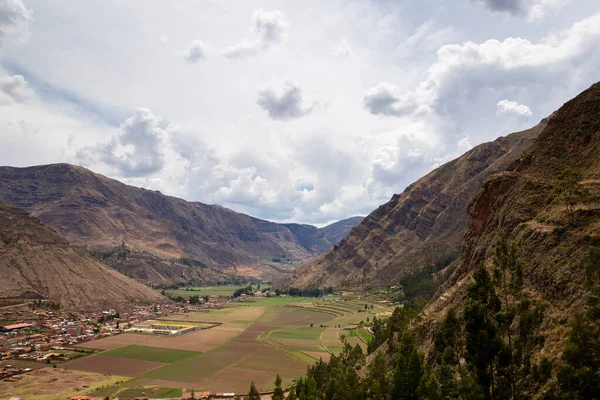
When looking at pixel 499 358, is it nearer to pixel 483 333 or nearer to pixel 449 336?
pixel 483 333

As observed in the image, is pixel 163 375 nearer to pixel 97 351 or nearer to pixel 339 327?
pixel 97 351

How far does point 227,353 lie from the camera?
113312mm

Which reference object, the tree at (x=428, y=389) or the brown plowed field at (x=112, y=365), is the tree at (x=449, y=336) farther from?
the brown plowed field at (x=112, y=365)

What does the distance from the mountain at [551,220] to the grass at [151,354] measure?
7621cm

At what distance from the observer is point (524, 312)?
3378cm

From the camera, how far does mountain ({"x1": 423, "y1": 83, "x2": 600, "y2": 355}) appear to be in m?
36.2

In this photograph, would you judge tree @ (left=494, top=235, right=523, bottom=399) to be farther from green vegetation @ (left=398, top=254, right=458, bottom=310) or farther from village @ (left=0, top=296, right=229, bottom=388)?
green vegetation @ (left=398, top=254, right=458, bottom=310)

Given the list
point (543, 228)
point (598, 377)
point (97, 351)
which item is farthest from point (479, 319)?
point (97, 351)

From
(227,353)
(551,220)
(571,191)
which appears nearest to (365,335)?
(227,353)

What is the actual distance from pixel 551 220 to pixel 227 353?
9466 centimetres

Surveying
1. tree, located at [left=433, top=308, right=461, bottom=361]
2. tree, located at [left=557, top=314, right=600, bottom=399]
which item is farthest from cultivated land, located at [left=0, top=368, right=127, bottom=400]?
tree, located at [left=557, top=314, right=600, bottom=399]

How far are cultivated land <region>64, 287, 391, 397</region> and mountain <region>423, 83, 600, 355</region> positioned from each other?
4773cm

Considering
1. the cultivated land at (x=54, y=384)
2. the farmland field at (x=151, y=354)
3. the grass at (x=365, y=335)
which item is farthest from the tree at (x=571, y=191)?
the farmland field at (x=151, y=354)

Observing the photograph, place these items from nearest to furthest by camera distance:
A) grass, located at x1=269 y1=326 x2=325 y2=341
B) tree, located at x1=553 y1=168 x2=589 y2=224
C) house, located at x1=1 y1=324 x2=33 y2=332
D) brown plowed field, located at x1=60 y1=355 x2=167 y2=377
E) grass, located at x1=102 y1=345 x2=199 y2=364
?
tree, located at x1=553 y1=168 x2=589 y2=224
brown plowed field, located at x1=60 y1=355 x2=167 y2=377
grass, located at x1=102 y1=345 x2=199 y2=364
grass, located at x1=269 y1=326 x2=325 y2=341
house, located at x1=1 y1=324 x2=33 y2=332
